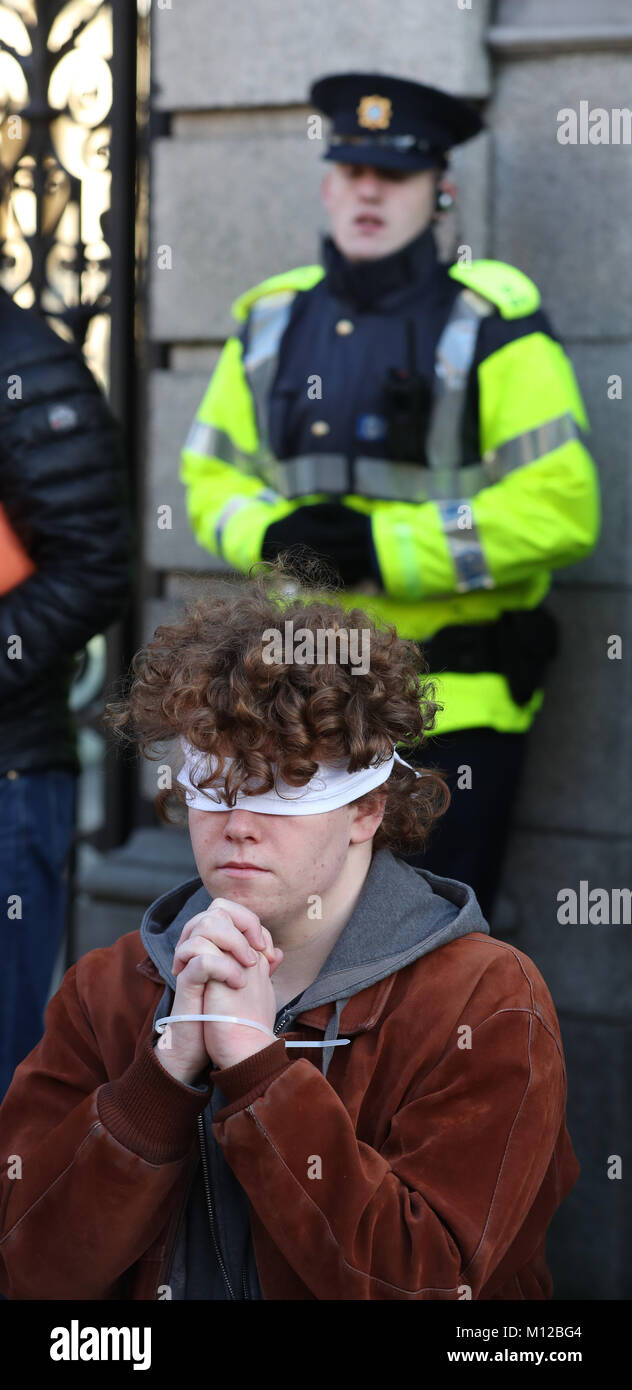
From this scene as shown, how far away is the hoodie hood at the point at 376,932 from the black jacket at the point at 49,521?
1298 mm

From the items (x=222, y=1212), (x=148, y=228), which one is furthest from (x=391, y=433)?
(x=222, y=1212)

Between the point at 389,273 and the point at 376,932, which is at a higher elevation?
the point at 389,273

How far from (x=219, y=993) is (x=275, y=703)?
0.35 meters

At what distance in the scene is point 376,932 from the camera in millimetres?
1931

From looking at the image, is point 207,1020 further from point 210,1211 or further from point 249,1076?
point 210,1211

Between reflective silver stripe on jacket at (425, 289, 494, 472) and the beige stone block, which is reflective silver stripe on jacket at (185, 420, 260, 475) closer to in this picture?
reflective silver stripe on jacket at (425, 289, 494, 472)

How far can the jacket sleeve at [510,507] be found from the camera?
11.1ft

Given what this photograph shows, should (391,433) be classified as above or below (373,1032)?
above

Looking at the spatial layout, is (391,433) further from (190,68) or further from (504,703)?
(190,68)

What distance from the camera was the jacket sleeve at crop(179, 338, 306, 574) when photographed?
368cm

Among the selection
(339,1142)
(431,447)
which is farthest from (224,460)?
(339,1142)

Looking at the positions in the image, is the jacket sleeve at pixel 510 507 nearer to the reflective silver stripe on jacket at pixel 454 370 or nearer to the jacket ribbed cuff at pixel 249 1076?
the reflective silver stripe on jacket at pixel 454 370

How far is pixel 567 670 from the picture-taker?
4.05 m

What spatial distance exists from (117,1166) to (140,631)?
3013mm
